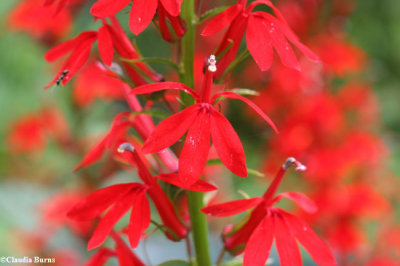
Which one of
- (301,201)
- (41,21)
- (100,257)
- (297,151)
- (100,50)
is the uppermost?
(100,50)

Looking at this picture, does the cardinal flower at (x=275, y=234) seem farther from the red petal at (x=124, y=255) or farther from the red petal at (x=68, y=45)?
the red petal at (x=68, y=45)

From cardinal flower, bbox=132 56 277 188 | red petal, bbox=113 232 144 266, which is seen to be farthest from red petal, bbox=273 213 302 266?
red petal, bbox=113 232 144 266

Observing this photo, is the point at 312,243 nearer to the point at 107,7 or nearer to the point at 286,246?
the point at 286,246

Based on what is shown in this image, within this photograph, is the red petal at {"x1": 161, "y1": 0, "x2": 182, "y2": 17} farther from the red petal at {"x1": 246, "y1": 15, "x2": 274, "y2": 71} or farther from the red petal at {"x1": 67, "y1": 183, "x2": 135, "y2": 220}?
the red petal at {"x1": 67, "y1": 183, "x2": 135, "y2": 220}

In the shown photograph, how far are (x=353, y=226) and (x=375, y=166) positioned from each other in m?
0.27

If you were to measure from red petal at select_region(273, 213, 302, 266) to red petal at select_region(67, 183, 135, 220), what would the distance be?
21 cm

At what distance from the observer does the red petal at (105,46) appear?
26.4 inches

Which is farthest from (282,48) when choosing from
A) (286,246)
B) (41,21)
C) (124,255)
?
(41,21)

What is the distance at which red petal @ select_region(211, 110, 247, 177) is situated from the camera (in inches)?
22.8

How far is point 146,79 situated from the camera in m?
0.79

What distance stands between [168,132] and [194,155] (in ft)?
0.14

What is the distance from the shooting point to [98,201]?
27.2 inches

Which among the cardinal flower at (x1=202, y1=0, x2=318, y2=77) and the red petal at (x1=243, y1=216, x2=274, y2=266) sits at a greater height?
the cardinal flower at (x1=202, y1=0, x2=318, y2=77)

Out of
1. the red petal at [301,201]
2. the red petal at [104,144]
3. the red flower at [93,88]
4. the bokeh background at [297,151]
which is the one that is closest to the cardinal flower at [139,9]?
the red petal at [104,144]
